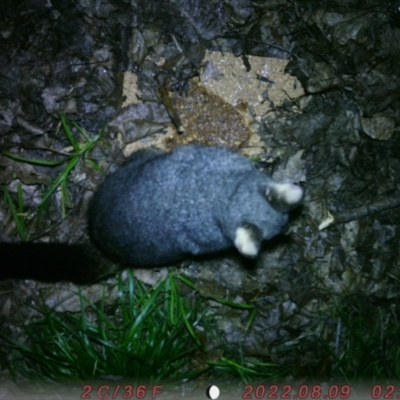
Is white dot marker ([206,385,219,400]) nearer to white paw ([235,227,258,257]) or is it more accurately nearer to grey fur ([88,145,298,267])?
grey fur ([88,145,298,267])

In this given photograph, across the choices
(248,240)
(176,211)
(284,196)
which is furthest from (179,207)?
(284,196)

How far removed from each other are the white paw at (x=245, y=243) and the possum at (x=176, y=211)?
0.48 feet

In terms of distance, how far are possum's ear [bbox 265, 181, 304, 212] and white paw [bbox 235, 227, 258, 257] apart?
0.84 ft

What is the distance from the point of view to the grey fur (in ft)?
10.1

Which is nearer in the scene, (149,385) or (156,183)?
(156,183)

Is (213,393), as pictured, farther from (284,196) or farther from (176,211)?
(284,196)

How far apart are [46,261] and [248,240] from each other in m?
1.48

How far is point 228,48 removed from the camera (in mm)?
4184

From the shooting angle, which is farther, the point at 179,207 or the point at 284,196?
the point at 179,207

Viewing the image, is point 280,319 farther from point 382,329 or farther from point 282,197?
point 282,197

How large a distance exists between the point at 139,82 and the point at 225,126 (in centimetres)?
83

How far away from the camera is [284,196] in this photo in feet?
9.12

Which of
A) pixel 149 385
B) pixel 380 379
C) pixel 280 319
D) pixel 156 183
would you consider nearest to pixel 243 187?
pixel 156 183

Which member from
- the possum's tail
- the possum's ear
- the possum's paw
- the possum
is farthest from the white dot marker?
the possum's ear
